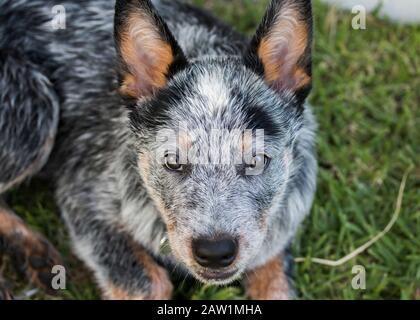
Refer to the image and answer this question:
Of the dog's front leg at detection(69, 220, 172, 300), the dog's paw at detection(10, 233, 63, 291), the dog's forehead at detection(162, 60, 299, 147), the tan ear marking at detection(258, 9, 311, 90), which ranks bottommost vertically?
the dog's paw at detection(10, 233, 63, 291)

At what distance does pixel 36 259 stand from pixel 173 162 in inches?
57.1

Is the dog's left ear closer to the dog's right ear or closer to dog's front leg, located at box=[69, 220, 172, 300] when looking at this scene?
the dog's right ear

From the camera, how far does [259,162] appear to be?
12.5 feet

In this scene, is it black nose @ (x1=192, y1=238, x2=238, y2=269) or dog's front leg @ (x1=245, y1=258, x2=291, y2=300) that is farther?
dog's front leg @ (x1=245, y1=258, x2=291, y2=300)

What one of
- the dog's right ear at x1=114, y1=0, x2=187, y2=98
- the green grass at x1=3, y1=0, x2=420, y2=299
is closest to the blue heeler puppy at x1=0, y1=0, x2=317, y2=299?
the dog's right ear at x1=114, y1=0, x2=187, y2=98

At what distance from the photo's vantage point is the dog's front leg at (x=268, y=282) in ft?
15.4

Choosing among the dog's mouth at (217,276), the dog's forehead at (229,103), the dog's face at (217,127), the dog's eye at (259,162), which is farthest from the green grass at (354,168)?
the dog's forehead at (229,103)

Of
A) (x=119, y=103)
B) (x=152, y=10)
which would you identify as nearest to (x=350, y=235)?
(x=119, y=103)

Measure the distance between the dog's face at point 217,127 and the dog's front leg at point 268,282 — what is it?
0.70 m

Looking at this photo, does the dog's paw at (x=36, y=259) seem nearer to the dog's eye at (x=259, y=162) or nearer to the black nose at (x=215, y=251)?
the black nose at (x=215, y=251)

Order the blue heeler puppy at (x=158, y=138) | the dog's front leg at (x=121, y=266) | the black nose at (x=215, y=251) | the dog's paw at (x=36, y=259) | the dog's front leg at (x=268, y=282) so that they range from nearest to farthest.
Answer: the black nose at (x=215, y=251)
the blue heeler puppy at (x=158, y=138)
the dog's front leg at (x=121, y=266)
the dog's front leg at (x=268, y=282)
the dog's paw at (x=36, y=259)

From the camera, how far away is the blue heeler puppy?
375 centimetres

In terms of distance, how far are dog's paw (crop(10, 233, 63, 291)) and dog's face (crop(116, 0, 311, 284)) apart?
1.08 metres

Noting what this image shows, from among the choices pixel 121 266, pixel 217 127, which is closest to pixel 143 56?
pixel 217 127
